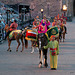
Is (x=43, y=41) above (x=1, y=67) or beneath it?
above

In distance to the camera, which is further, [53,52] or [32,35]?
[32,35]

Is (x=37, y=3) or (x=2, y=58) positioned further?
(x=37, y=3)

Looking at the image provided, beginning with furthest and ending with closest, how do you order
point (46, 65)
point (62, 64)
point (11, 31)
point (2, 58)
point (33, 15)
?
point (33, 15) < point (11, 31) < point (2, 58) < point (62, 64) < point (46, 65)

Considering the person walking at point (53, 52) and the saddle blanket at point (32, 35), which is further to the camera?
the saddle blanket at point (32, 35)

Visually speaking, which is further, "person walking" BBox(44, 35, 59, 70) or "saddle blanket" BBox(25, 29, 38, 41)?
"saddle blanket" BBox(25, 29, 38, 41)

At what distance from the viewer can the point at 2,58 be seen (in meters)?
16.5

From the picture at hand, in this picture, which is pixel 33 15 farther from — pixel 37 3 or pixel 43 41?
pixel 43 41

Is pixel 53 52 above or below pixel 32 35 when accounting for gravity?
below

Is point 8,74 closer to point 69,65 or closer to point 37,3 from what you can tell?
point 69,65

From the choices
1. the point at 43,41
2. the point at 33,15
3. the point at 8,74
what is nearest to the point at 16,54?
the point at 43,41

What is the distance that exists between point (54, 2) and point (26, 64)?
209 feet

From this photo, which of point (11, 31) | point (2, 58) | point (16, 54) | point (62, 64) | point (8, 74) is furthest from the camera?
point (11, 31)

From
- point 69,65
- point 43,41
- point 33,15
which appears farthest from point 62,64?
point 33,15

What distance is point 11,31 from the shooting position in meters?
19.6
